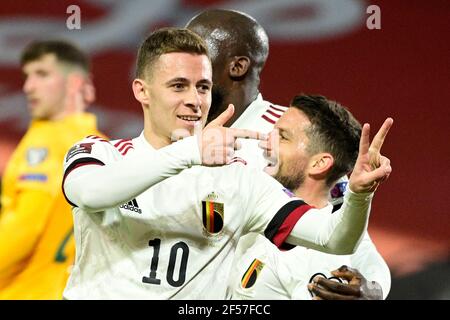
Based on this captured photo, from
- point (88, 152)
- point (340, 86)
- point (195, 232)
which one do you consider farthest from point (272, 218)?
point (340, 86)

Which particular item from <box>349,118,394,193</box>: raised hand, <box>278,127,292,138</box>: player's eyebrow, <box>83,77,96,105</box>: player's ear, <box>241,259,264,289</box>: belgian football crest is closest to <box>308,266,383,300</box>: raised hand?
<box>241,259,264,289</box>: belgian football crest

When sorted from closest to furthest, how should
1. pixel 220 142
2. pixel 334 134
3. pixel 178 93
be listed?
pixel 220 142, pixel 178 93, pixel 334 134

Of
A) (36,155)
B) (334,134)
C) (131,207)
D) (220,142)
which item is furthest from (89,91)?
(220,142)

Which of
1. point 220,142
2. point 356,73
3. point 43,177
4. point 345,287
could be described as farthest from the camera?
point 356,73

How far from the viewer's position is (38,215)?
379 centimetres

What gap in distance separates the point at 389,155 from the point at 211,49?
1031mm

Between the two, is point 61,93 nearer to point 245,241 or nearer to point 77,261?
point 245,241

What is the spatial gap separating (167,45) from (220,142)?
1.45ft

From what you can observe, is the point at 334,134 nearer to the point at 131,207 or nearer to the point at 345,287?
the point at 345,287

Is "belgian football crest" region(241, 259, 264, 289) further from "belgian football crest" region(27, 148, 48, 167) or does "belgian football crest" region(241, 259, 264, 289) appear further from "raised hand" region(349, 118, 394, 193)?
"belgian football crest" region(27, 148, 48, 167)

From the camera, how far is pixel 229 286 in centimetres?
233

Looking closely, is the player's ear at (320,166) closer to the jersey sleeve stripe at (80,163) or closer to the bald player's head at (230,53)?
the bald player's head at (230,53)
